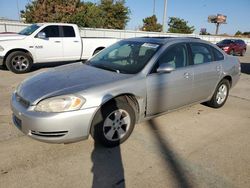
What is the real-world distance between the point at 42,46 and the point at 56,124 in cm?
653

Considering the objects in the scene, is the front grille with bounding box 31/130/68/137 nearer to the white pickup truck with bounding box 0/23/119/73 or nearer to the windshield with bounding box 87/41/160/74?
the windshield with bounding box 87/41/160/74

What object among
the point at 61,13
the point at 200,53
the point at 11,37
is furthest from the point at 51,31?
the point at 61,13

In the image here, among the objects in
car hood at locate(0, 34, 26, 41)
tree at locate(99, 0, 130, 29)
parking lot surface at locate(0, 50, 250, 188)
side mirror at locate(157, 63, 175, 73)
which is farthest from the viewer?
tree at locate(99, 0, 130, 29)

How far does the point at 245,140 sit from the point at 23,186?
10.8 ft

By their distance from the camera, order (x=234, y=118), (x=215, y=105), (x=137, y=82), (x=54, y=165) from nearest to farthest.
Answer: (x=54, y=165) < (x=137, y=82) < (x=234, y=118) < (x=215, y=105)

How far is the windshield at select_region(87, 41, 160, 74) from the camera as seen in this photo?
12.8ft

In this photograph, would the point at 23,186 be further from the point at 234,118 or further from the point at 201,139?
the point at 234,118

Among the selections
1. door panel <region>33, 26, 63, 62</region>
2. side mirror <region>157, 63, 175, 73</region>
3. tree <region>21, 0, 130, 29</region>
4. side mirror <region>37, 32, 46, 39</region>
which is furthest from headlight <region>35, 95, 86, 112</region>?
tree <region>21, 0, 130, 29</region>

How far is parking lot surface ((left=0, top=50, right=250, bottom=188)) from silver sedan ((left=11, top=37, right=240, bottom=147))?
295 mm

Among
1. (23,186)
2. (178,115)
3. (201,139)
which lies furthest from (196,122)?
(23,186)

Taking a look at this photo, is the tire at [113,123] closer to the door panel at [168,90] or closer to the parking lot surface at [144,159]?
the parking lot surface at [144,159]

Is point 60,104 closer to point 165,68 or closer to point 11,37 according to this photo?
point 165,68

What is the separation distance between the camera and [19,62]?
8422 millimetres

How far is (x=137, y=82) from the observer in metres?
3.59
